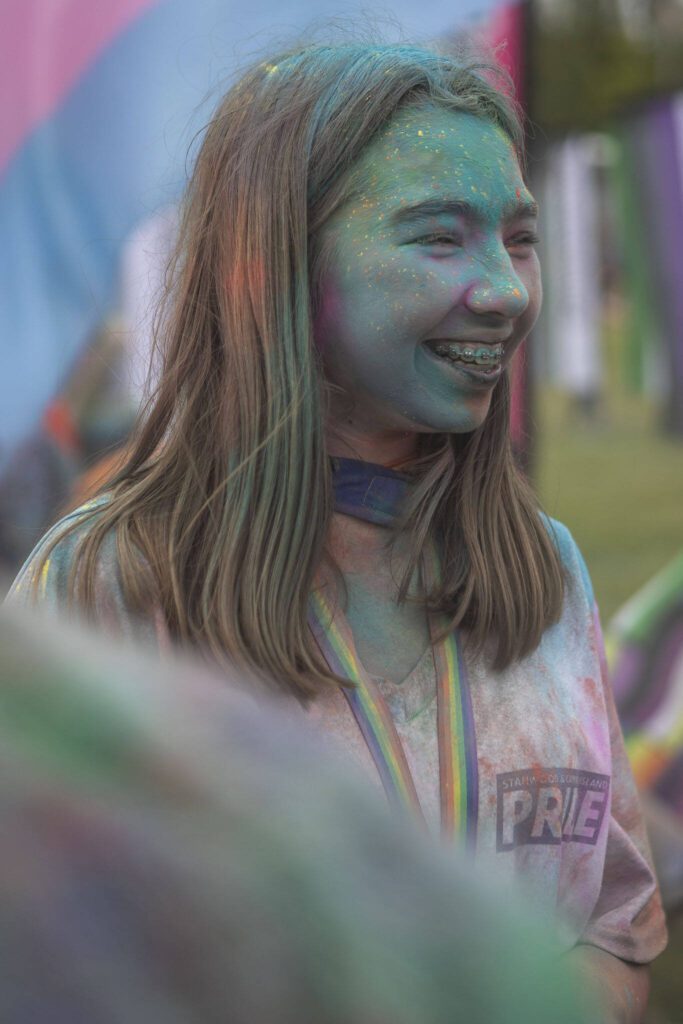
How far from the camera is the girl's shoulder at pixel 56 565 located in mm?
1595

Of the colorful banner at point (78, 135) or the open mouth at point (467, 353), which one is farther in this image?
the colorful banner at point (78, 135)

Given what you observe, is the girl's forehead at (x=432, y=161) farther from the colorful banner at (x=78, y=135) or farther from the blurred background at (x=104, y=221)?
the colorful banner at (x=78, y=135)

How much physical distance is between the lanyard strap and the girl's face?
0.89 feet

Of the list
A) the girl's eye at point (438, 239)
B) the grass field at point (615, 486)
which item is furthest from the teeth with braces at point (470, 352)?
the grass field at point (615, 486)

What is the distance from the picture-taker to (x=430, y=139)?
163cm

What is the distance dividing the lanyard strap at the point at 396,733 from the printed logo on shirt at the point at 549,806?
0.17 feet

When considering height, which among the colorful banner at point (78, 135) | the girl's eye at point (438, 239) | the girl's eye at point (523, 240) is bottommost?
the girl's eye at point (523, 240)

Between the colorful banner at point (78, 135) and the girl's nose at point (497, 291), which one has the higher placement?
the colorful banner at point (78, 135)

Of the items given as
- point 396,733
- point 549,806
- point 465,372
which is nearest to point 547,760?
point 549,806

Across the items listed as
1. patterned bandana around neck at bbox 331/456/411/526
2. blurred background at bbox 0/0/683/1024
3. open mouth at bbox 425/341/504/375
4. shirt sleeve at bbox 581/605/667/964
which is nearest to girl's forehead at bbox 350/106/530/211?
open mouth at bbox 425/341/504/375

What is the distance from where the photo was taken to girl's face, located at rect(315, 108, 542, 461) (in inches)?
63.2

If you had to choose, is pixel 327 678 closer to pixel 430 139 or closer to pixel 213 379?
pixel 213 379

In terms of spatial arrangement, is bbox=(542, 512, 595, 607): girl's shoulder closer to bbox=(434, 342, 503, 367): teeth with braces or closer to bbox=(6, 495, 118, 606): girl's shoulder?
bbox=(434, 342, 503, 367): teeth with braces

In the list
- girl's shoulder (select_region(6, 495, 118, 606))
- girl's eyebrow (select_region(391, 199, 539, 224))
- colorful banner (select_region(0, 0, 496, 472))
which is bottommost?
girl's shoulder (select_region(6, 495, 118, 606))
